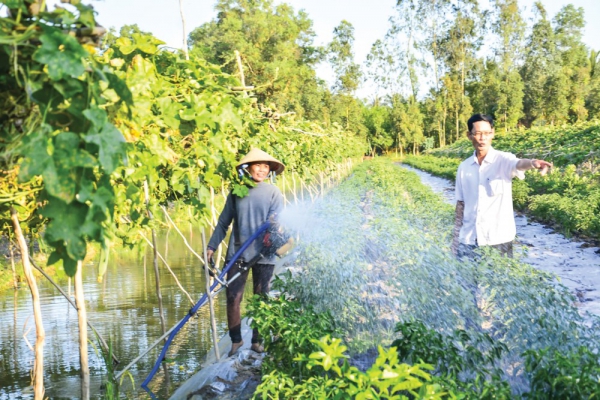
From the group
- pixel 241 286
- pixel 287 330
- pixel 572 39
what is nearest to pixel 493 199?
pixel 287 330

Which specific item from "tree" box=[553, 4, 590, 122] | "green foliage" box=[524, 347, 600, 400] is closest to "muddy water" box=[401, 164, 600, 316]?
"green foliage" box=[524, 347, 600, 400]

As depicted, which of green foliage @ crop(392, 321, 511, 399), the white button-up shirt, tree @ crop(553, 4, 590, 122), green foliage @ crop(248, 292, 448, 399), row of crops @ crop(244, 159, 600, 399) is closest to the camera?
green foliage @ crop(248, 292, 448, 399)

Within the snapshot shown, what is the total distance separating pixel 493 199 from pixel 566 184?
10691 millimetres

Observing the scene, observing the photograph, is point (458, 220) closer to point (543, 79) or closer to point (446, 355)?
point (446, 355)

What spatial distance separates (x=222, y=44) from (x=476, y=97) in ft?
105

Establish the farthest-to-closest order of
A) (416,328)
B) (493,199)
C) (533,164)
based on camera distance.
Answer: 1. (493,199)
2. (533,164)
3. (416,328)

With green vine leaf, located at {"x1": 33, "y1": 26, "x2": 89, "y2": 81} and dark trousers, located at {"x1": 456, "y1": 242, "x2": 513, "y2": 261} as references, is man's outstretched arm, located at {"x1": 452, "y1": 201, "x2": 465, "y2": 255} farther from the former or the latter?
green vine leaf, located at {"x1": 33, "y1": 26, "x2": 89, "y2": 81}

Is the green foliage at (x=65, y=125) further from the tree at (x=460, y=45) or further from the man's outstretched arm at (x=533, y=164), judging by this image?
the tree at (x=460, y=45)

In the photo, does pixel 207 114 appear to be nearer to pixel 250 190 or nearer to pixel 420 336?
pixel 250 190

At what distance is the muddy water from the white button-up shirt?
94 centimetres

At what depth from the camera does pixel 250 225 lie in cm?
504

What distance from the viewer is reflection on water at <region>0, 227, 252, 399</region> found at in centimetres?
637

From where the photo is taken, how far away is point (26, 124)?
6.45 feet

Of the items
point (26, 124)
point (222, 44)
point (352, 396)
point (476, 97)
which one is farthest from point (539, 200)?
point (476, 97)
